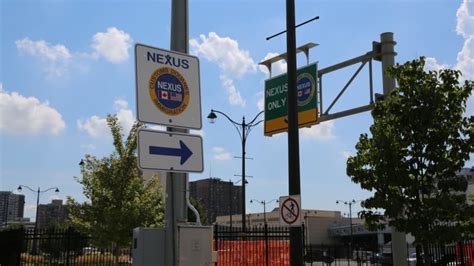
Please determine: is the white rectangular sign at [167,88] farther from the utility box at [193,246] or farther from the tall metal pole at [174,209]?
the utility box at [193,246]

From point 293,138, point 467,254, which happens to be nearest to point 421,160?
point 293,138

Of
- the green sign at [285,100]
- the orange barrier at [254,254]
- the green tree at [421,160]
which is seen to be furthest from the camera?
the orange barrier at [254,254]

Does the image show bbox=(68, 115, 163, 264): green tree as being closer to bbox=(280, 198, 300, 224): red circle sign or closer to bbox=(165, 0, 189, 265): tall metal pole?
bbox=(280, 198, 300, 224): red circle sign

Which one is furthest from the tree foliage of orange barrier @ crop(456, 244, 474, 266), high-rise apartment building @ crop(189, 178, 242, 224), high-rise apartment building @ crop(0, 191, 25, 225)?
high-rise apartment building @ crop(189, 178, 242, 224)

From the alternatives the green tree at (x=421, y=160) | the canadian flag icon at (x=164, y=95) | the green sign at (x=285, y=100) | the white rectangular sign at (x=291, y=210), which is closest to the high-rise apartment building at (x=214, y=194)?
the green sign at (x=285, y=100)

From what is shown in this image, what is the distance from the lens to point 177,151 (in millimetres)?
5094

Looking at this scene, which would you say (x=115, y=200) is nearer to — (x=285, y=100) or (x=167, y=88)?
(x=285, y=100)

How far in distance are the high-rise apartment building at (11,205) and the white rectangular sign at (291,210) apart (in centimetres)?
10319

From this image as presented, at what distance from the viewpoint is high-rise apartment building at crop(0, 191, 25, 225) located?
366ft

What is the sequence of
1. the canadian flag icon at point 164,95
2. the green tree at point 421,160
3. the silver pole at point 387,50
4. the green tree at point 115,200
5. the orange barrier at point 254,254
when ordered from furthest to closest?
the orange barrier at point 254,254, the green tree at point 115,200, the silver pole at point 387,50, the green tree at point 421,160, the canadian flag icon at point 164,95

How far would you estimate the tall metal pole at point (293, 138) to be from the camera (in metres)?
9.75

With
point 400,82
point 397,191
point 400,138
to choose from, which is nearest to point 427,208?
point 397,191

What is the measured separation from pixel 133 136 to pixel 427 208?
42.8 feet

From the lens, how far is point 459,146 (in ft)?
40.1
